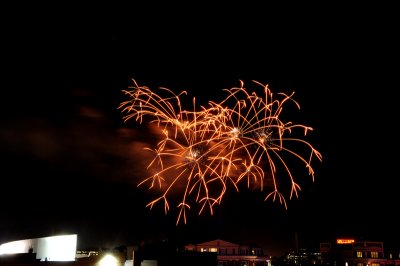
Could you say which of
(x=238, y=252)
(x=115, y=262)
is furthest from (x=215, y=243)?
(x=115, y=262)

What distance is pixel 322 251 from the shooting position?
80562 millimetres

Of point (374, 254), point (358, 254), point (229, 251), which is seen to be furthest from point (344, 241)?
point (229, 251)

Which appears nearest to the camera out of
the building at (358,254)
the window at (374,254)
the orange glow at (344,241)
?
the building at (358,254)

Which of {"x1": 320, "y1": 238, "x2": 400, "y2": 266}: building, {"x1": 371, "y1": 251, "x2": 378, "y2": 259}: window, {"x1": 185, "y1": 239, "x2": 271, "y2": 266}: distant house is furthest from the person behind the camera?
{"x1": 371, "y1": 251, "x2": 378, "y2": 259}: window

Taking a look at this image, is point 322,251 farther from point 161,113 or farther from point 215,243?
point 161,113

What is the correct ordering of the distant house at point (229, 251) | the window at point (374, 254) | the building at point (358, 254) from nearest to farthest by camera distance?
the distant house at point (229, 251)
the building at point (358, 254)
the window at point (374, 254)

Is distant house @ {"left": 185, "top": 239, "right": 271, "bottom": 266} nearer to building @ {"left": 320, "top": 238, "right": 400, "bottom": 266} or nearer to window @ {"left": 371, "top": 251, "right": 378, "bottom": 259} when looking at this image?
building @ {"left": 320, "top": 238, "right": 400, "bottom": 266}

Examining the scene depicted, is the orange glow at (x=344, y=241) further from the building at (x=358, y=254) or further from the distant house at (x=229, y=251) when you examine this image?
the distant house at (x=229, y=251)

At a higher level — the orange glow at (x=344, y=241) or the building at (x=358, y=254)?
the orange glow at (x=344, y=241)

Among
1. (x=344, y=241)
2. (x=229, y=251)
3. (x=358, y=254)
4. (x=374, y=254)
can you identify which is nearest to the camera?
(x=229, y=251)

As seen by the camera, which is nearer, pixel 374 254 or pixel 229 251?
pixel 229 251

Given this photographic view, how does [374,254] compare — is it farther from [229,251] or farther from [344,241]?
[229,251]

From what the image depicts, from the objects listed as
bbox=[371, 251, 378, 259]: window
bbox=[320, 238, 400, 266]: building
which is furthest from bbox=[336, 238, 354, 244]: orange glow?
bbox=[371, 251, 378, 259]: window

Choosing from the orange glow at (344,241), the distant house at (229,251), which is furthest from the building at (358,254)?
the distant house at (229,251)
